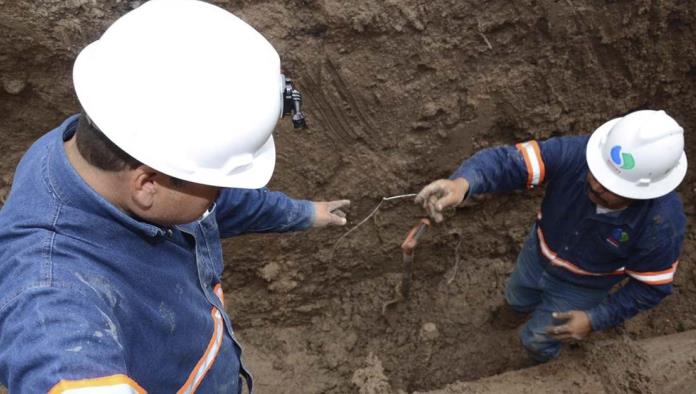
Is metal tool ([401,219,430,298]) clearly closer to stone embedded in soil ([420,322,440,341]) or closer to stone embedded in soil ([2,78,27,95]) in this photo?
stone embedded in soil ([420,322,440,341])

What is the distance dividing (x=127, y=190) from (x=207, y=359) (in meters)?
0.68

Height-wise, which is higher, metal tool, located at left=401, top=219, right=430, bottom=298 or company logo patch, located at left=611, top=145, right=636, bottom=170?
company logo patch, located at left=611, top=145, right=636, bottom=170

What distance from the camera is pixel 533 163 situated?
2.60 metres

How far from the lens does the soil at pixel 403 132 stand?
2.81m

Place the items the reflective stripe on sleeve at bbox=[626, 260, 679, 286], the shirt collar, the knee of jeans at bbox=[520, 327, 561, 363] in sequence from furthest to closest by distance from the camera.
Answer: the knee of jeans at bbox=[520, 327, 561, 363] < the reflective stripe on sleeve at bbox=[626, 260, 679, 286] < the shirt collar

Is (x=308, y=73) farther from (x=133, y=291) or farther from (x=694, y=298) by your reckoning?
(x=694, y=298)

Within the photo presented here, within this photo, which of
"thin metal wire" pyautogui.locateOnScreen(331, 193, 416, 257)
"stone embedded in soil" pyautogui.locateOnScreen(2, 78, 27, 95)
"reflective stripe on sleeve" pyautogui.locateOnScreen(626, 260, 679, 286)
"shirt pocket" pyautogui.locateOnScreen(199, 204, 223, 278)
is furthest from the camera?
"thin metal wire" pyautogui.locateOnScreen(331, 193, 416, 257)

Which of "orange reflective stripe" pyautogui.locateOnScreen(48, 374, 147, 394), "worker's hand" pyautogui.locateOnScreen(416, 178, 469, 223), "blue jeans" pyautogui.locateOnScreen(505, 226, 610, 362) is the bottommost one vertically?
"blue jeans" pyautogui.locateOnScreen(505, 226, 610, 362)

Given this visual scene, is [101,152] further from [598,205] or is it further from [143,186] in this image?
[598,205]

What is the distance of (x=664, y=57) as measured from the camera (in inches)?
133

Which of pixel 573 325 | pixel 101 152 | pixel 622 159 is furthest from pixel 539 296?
pixel 101 152

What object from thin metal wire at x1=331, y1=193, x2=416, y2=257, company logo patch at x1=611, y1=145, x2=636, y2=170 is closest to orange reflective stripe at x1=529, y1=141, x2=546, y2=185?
company logo patch at x1=611, y1=145, x2=636, y2=170

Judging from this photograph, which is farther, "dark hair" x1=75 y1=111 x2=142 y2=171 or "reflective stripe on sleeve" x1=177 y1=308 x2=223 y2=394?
"reflective stripe on sleeve" x1=177 y1=308 x2=223 y2=394

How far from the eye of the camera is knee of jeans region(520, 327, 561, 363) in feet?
10.5
